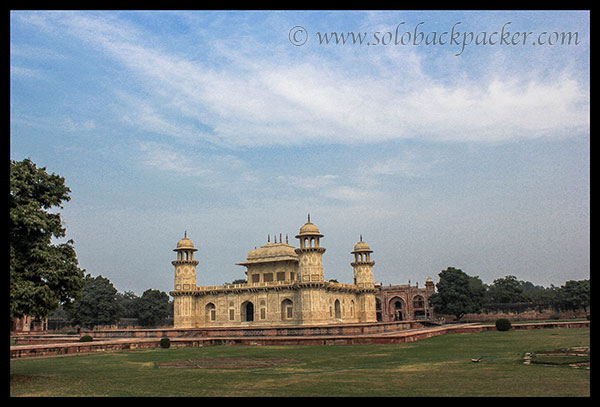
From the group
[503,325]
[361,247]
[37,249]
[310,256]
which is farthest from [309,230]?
[37,249]

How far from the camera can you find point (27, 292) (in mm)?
12047

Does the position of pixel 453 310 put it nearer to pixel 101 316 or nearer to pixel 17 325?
pixel 101 316

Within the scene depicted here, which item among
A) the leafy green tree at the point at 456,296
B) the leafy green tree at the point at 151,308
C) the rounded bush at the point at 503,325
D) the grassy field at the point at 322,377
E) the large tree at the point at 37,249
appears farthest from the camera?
the leafy green tree at the point at 151,308

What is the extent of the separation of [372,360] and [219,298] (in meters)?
32.6

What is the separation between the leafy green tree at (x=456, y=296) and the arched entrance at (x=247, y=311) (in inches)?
867

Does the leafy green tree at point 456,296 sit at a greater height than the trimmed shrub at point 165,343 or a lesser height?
greater

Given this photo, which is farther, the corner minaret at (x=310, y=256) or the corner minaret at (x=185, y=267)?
the corner minaret at (x=185, y=267)

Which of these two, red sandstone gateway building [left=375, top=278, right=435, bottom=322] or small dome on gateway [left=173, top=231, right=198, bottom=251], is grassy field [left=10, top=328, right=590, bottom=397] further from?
red sandstone gateway building [left=375, top=278, right=435, bottom=322]

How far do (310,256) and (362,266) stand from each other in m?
9.66

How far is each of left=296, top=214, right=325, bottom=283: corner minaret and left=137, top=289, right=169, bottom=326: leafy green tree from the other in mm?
25238

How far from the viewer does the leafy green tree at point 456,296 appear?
55031mm

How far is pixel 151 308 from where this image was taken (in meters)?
59.1

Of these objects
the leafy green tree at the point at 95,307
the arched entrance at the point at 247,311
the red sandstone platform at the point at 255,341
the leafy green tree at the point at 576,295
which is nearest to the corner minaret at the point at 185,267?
the arched entrance at the point at 247,311

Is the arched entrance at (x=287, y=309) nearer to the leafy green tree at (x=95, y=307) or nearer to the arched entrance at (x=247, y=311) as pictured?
the arched entrance at (x=247, y=311)
